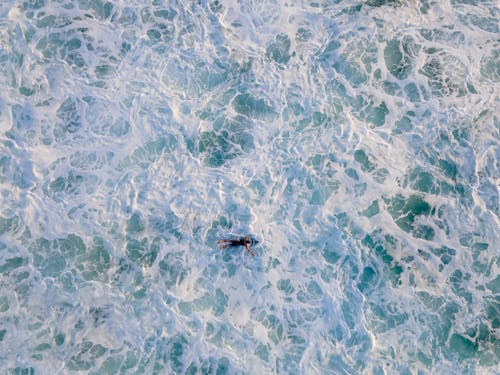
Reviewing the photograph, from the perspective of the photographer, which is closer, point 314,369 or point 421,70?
point 314,369

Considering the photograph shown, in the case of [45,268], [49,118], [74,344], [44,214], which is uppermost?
[49,118]

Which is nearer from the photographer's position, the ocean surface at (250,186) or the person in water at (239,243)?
the ocean surface at (250,186)

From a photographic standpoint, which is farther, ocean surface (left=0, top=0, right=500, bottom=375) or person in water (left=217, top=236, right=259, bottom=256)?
person in water (left=217, top=236, right=259, bottom=256)

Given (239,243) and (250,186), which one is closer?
(239,243)

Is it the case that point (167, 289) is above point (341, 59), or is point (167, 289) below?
below

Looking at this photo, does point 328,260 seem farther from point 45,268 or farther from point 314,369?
point 45,268

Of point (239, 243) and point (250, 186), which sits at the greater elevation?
point (250, 186)

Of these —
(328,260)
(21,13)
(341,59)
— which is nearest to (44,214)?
(21,13)
